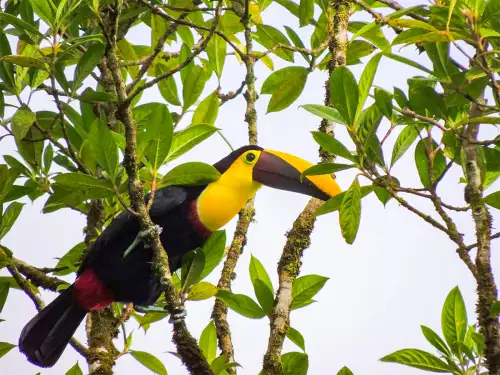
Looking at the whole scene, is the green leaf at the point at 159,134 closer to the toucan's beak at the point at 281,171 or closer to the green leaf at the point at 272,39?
the toucan's beak at the point at 281,171

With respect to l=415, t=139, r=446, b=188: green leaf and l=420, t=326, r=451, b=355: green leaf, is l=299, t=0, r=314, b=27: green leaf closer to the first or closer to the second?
l=415, t=139, r=446, b=188: green leaf

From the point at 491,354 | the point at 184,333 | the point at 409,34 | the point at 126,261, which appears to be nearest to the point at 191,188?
the point at 126,261

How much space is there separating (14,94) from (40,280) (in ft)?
3.27

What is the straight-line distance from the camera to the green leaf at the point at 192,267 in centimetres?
316

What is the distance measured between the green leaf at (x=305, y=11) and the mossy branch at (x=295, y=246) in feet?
0.44

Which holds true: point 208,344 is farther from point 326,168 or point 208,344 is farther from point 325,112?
point 325,112

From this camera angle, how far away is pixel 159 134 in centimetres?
282

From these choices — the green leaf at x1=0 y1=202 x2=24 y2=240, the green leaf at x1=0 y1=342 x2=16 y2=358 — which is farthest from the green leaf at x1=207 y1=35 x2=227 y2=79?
the green leaf at x1=0 y1=342 x2=16 y2=358

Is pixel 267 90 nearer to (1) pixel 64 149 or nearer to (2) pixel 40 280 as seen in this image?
(1) pixel 64 149

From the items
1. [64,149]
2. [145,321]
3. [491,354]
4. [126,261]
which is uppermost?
[64,149]

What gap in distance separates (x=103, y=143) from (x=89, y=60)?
2.33 ft

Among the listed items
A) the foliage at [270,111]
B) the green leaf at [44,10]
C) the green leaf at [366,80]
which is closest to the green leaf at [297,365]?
the foliage at [270,111]

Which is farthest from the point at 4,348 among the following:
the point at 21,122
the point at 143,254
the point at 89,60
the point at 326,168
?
the point at 326,168

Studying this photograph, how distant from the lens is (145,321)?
13.0ft
